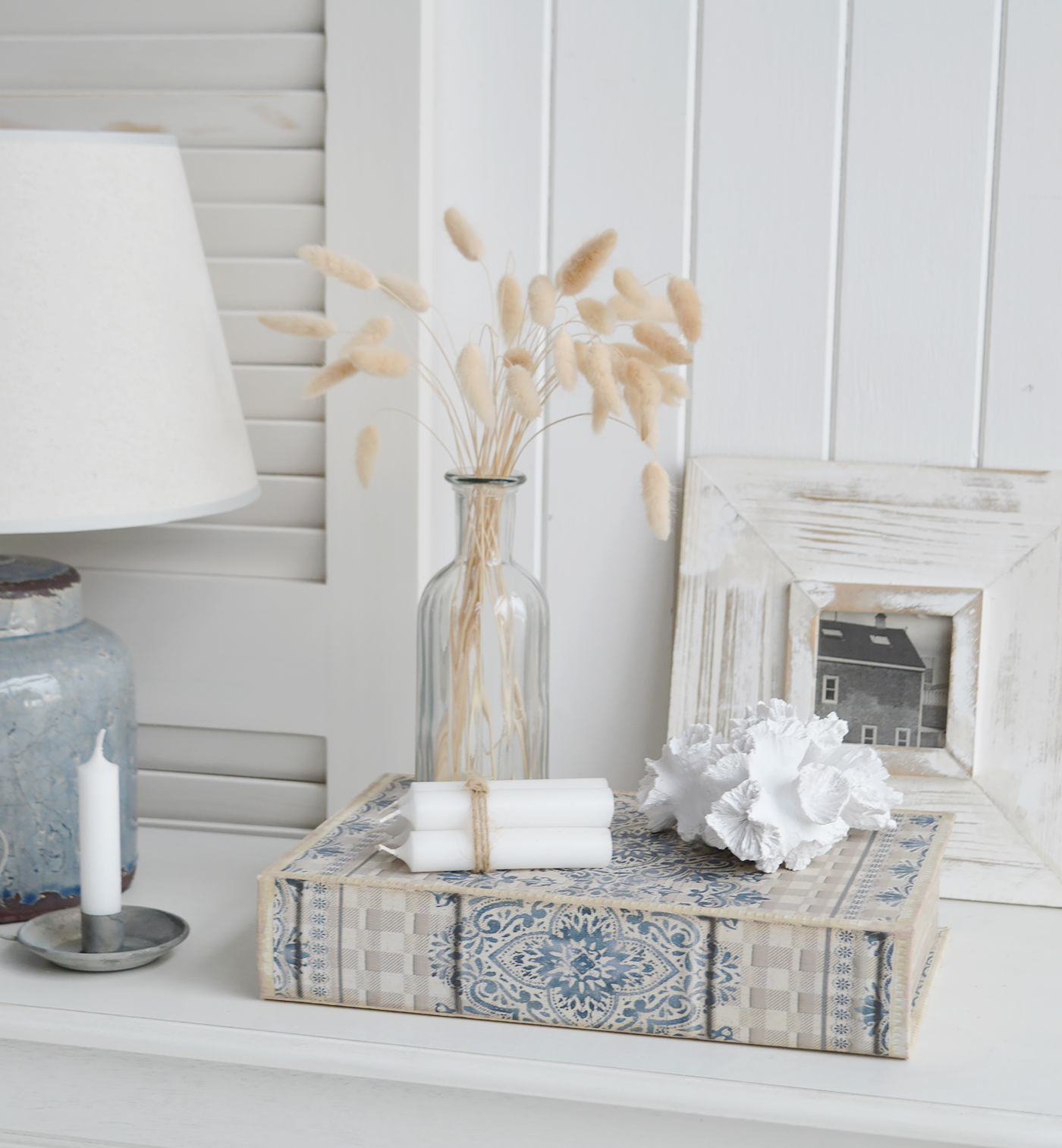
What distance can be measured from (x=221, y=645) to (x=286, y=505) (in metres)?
0.14

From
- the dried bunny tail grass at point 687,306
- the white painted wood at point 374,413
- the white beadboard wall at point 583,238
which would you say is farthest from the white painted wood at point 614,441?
the dried bunny tail grass at point 687,306

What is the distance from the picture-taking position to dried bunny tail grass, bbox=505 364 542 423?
76 cm

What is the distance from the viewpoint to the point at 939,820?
0.83 m

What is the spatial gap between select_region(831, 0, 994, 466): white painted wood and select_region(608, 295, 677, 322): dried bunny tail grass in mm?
214

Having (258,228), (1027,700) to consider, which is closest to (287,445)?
(258,228)

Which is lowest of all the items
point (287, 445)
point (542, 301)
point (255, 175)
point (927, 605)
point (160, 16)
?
point (927, 605)

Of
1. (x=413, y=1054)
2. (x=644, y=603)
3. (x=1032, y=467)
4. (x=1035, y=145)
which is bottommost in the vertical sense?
(x=413, y=1054)

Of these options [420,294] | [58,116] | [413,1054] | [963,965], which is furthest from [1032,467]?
[58,116]

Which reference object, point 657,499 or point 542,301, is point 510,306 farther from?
point 657,499

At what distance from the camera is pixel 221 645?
3.50 feet

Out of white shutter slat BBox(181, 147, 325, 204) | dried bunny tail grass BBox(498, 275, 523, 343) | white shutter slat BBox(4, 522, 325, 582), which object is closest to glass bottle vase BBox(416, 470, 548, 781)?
dried bunny tail grass BBox(498, 275, 523, 343)

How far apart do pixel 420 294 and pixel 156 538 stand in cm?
39

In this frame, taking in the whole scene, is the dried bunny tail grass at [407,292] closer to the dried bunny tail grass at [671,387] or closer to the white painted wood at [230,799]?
the dried bunny tail grass at [671,387]

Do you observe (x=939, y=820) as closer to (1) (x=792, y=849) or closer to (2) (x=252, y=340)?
(1) (x=792, y=849)
